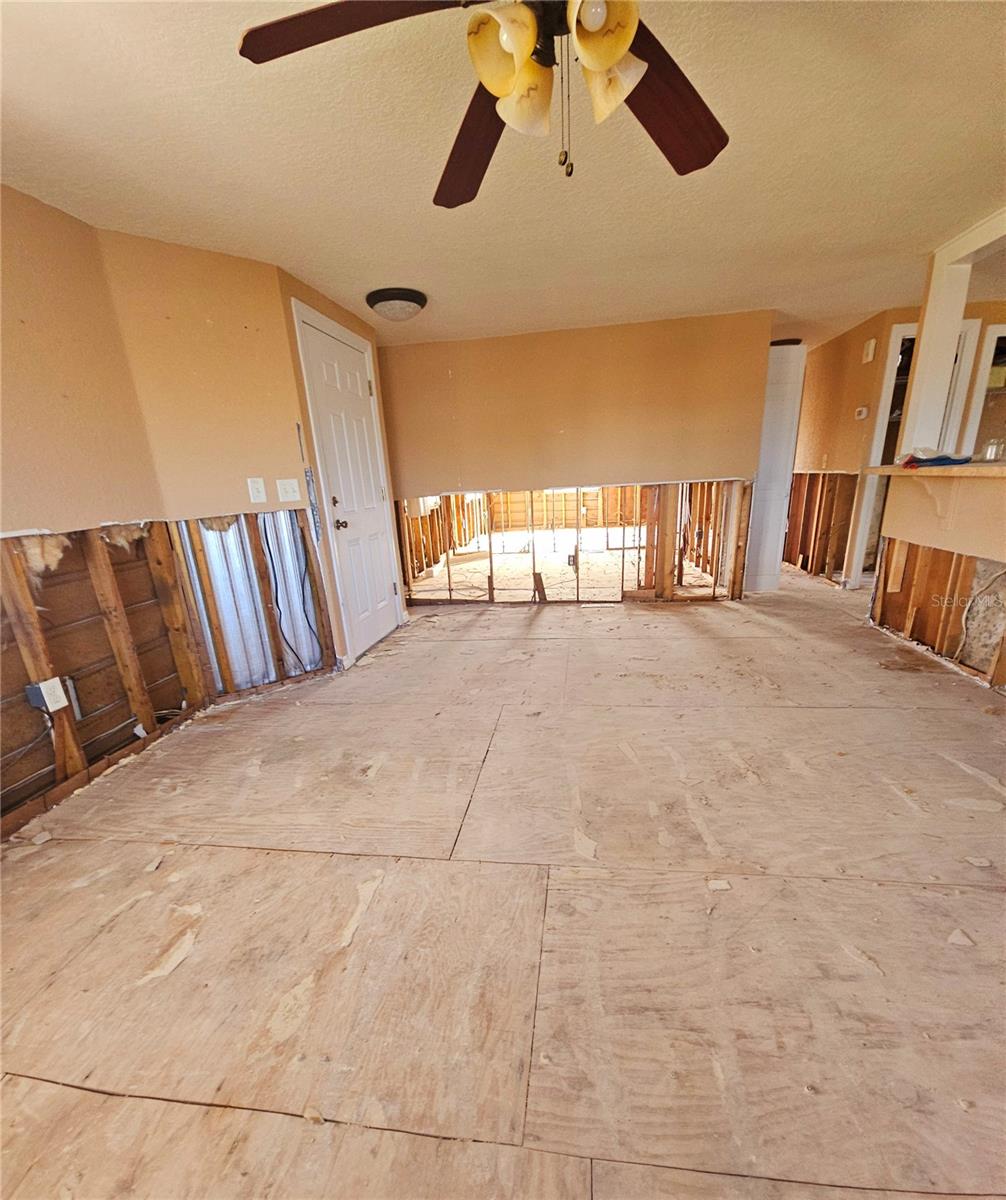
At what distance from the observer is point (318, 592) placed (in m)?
3.00

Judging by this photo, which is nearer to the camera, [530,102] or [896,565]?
[530,102]

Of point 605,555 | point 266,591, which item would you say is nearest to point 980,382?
point 605,555

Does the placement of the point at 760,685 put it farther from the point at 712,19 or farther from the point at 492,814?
the point at 712,19

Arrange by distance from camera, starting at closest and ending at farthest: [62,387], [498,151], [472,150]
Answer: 1. [472,150]
2. [498,151]
3. [62,387]

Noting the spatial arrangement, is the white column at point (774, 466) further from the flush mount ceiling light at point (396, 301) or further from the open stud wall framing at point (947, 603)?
the flush mount ceiling light at point (396, 301)

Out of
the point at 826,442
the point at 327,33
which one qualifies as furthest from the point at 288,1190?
the point at 826,442

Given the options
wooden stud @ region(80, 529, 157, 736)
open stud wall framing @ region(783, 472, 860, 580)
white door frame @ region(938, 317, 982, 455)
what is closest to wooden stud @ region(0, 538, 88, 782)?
wooden stud @ region(80, 529, 157, 736)

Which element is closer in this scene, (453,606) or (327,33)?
(327,33)

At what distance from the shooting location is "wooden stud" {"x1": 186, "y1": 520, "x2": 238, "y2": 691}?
8.29ft

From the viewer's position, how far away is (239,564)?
2.67 metres

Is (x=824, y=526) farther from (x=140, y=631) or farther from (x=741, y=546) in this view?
(x=140, y=631)

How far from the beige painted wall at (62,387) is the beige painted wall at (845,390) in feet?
18.6

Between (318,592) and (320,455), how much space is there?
903 mm

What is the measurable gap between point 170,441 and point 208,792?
184cm
